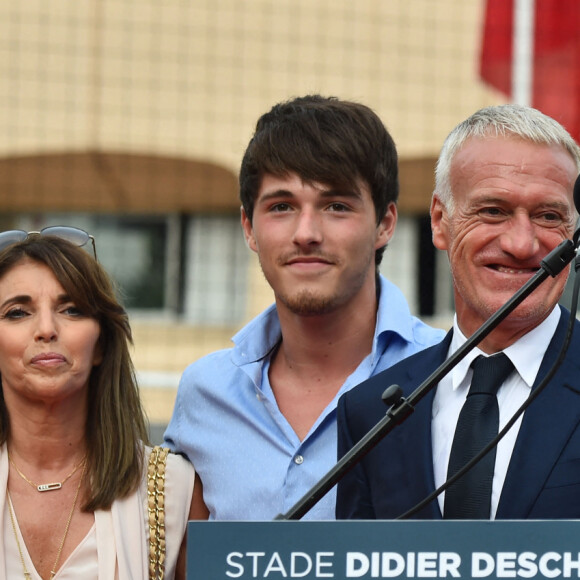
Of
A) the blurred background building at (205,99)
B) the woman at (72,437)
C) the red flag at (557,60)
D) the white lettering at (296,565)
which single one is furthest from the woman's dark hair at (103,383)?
the blurred background building at (205,99)

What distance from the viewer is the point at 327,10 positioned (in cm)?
991

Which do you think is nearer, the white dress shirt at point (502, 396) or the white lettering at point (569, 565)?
the white lettering at point (569, 565)

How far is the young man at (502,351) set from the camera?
2.22 meters

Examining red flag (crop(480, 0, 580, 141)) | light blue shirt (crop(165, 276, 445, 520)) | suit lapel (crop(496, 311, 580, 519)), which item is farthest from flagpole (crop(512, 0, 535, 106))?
suit lapel (crop(496, 311, 580, 519))

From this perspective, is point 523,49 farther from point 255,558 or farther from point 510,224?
point 255,558

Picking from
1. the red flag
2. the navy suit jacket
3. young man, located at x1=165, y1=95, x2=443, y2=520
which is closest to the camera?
the navy suit jacket

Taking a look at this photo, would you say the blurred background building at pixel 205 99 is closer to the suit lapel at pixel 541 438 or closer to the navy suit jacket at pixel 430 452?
the navy suit jacket at pixel 430 452

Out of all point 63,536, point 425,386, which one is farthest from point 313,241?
point 425,386

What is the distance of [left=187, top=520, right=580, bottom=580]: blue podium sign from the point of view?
176 cm

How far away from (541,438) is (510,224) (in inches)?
16.5

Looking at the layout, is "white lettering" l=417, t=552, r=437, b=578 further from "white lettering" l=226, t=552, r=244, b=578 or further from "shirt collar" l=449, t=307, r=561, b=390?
"shirt collar" l=449, t=307, r=561, b=390

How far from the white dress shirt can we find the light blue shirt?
1.68 feet

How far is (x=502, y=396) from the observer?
236 cm

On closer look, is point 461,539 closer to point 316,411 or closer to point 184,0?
point 316,411
